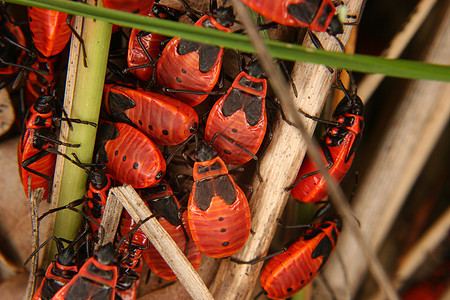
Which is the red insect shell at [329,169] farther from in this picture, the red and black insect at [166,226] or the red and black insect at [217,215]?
the red and black insect at [166,226]

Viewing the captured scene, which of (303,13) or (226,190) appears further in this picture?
(226,190)

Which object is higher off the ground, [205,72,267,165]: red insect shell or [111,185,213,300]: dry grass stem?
[205,72,267,165]: red insect shell

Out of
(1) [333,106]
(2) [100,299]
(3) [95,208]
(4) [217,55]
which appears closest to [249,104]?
(4) [217,55]

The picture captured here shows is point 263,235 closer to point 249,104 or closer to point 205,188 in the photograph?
point 205,188

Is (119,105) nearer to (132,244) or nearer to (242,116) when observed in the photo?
(242,116)

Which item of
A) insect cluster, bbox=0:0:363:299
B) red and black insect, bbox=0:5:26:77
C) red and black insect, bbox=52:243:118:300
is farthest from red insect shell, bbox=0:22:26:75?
red and black insect, bbox=52:243:118:300

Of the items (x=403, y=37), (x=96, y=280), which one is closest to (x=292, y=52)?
(x=403, y=37)

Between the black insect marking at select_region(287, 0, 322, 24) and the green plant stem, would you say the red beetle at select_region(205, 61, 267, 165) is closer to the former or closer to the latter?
the black insect marking at select_region(287, 0, 322, 24)
